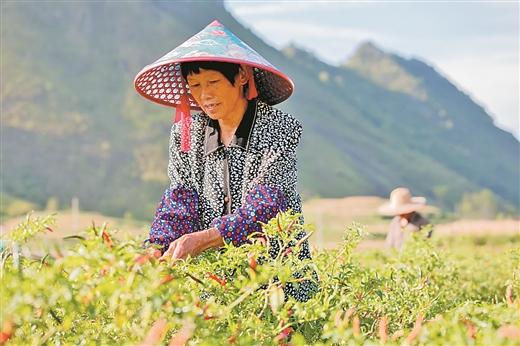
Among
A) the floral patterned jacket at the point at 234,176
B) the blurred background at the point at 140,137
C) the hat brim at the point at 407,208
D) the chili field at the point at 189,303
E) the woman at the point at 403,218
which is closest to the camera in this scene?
the chili field at the point at 189,303

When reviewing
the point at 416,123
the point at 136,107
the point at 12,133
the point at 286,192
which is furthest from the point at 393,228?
the point at 416,123

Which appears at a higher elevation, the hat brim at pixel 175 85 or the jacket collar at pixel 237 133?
the hat brim at pixel 175 85

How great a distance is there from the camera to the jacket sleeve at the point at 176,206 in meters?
3.09

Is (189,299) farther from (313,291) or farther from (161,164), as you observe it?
(161,164)

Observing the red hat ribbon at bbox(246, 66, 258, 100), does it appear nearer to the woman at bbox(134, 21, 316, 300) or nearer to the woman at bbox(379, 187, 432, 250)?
the woman at bbox(134, 21, 316, 300)

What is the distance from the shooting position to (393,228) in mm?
8461

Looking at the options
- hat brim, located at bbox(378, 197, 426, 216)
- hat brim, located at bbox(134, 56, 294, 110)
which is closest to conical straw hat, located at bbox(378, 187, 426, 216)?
hat brim, located at bbox(378, 197, 426, 216)

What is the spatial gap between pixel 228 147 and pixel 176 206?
0.28m

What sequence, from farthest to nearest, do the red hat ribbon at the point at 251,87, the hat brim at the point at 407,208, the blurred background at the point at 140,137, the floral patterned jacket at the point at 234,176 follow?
the blurred background at the point at 140,137 < the hat brim at the point at 407,208 < the red hat ribbon at the point at 251,87 < the floral patterned jacket at the point at 234,176

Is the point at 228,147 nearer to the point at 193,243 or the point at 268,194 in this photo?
the point at 268,194

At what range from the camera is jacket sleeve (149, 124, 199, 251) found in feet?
10.2

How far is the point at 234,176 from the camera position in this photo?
3.19 m

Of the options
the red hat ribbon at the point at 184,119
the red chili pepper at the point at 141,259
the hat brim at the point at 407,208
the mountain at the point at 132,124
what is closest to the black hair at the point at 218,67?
the red hat ribbon at the point at 184,119

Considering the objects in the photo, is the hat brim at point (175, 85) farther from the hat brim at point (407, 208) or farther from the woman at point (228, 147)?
the hat brim at point (407, 208)
